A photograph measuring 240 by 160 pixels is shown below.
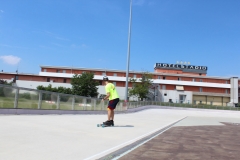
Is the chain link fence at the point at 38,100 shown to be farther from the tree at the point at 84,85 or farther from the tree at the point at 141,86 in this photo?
the tree at the point at 141,86

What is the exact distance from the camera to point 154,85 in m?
69.1

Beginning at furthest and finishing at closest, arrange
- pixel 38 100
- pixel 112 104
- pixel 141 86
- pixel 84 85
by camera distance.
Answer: pixel 141 86 < pixel 84 85 < pixel 38 100 < pixel 112 104

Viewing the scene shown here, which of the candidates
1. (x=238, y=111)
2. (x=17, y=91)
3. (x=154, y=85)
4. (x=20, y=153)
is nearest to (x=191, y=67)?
(x=154, y=85)

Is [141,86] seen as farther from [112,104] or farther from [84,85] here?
[112,104]

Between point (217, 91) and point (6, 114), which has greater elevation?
point (217, 91)

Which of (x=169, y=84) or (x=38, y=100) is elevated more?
(x=169, y=84)

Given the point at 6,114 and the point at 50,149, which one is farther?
the point at 6,114

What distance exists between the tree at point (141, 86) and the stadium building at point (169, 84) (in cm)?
263

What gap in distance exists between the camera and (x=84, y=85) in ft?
207

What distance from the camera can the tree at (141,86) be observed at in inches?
2576

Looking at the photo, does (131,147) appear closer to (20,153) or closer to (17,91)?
(20,153)

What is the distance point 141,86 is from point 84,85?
1544 centimetres

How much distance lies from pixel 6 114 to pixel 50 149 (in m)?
6.33

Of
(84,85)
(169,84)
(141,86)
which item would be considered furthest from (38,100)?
(169,84)
